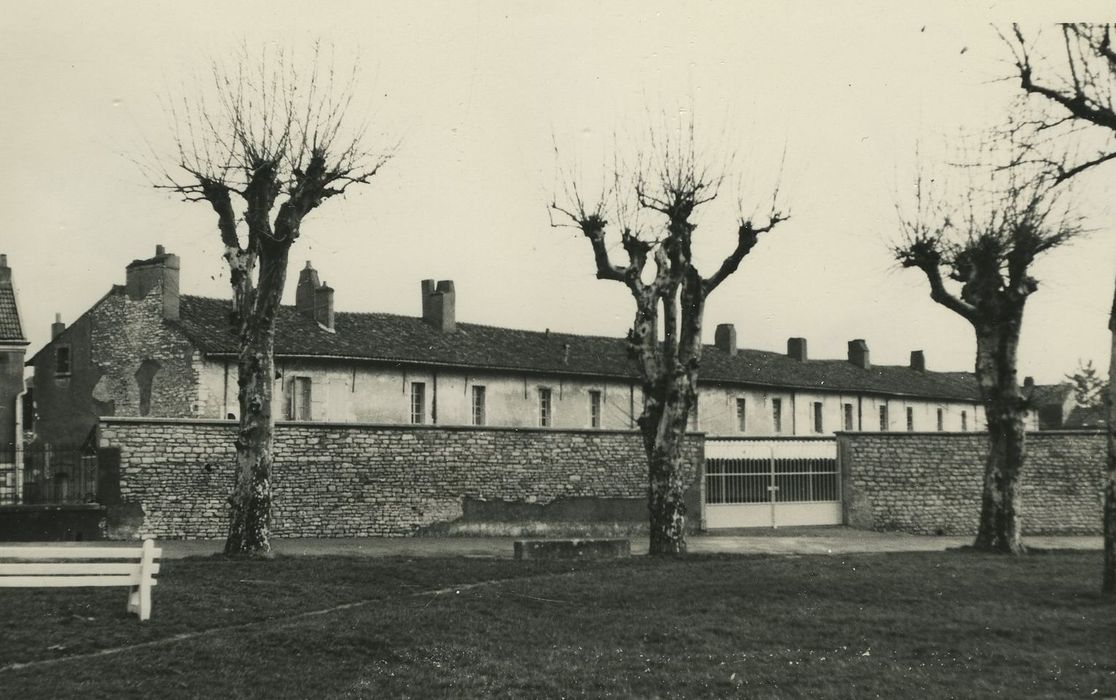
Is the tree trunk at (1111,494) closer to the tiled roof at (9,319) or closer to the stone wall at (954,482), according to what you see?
the stone wall at (954,482)

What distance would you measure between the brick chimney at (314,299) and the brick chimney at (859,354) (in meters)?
33.6

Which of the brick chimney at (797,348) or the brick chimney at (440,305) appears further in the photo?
the brick chimney at (797,348)

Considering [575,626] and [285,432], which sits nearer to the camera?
[575,626]

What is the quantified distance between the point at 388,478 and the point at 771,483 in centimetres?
1069

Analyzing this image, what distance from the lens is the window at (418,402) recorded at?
3969cm

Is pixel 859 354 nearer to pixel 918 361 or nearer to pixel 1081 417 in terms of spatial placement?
pixel 918 361

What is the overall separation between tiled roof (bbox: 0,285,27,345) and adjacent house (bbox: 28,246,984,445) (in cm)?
355

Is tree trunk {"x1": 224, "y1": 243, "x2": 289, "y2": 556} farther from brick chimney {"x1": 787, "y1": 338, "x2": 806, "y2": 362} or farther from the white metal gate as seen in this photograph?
brick chimney {"x1": 787, "y1": 338, "x2": 806, "y2": 362}

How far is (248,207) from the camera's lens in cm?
1917

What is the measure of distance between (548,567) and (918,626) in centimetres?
713

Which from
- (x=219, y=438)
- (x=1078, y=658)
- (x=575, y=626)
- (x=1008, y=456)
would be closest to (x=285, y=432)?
(x=219, y=438)

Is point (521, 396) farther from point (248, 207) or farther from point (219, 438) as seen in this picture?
point (248, 207)

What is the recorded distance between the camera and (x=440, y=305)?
4297 cm

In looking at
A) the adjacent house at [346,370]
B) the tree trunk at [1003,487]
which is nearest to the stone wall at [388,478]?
the adjacent house at [346,370]
